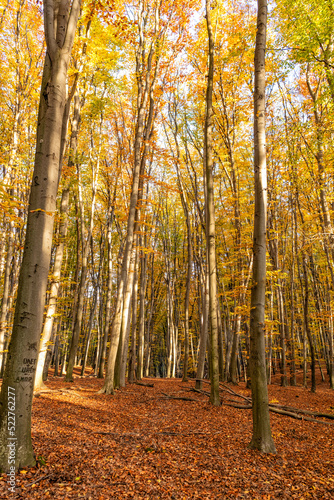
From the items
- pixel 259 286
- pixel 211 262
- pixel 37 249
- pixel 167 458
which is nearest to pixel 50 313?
pixel 211 262

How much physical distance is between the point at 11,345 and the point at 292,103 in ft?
49.2

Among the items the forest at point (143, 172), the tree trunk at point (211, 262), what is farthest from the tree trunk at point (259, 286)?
the tree trunk at point (211, 262)

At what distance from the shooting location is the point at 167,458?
3.83m

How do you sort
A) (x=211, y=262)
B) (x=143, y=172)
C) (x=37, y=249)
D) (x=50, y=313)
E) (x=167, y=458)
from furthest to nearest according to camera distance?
(x=143, y=172)
(x=50, y=313)
(x=211, y=262)
(x=167, y=458)
(x=37, y=249)

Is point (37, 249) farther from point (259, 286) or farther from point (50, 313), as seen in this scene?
point (50, 313)

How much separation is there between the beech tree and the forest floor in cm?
46

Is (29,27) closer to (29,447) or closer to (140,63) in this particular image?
(140,63)

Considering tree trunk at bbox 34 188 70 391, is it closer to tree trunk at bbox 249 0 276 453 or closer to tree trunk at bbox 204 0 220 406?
tree trunk at bbox 204 0 220 406

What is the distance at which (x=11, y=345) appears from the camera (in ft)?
9.41

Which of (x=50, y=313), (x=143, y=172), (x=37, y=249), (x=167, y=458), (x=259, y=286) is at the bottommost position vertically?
(x=167, y=458)

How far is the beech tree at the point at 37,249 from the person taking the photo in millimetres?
2814

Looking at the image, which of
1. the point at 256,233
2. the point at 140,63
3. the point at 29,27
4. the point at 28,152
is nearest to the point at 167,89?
the point at 140,63

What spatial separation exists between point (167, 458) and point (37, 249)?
333 cm

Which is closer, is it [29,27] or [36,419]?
[36,419]
